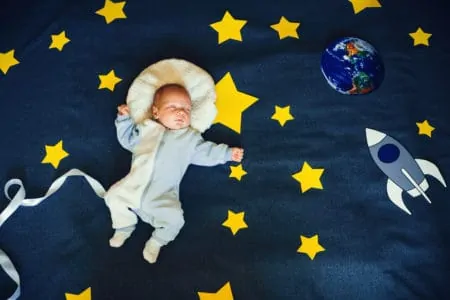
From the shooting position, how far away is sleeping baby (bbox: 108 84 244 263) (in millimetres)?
1082

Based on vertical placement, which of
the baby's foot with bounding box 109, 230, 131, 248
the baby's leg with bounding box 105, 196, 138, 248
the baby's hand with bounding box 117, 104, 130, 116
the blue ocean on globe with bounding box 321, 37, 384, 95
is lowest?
the baby's foot with bounding box 109, 230, 131, 248

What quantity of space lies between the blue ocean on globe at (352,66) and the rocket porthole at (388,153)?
17cm

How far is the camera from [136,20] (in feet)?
4.46

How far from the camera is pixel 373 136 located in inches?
47.7

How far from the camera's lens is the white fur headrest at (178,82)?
3.88 ft

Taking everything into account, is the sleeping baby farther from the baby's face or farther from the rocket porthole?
the rocket porthole

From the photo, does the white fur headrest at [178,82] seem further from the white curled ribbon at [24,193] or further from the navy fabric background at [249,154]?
the white curled ribbon at [24,193]

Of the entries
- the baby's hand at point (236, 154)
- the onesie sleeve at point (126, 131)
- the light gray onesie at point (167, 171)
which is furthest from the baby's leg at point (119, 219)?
the baby's hand at point (236, 154)

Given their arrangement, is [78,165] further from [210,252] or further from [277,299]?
[277,299]

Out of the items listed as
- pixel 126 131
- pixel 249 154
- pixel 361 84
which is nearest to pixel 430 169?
pixel 361 84

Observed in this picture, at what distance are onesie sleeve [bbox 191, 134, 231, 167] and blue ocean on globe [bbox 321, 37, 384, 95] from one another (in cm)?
36

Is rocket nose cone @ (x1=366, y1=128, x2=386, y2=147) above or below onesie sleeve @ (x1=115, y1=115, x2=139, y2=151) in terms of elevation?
below

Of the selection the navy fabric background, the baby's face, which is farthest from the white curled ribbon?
the baby's face

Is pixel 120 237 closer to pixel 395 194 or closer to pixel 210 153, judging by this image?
pixel 210 153
